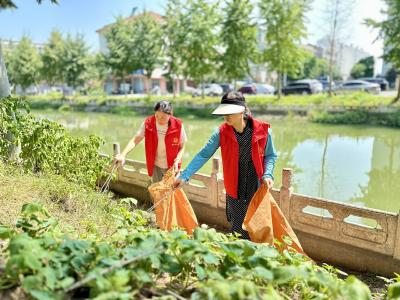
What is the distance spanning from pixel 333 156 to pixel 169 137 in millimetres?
8993

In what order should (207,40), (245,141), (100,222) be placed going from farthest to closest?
(207,40) → (100,222) → (245,141)

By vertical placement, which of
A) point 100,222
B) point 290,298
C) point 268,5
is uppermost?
point 268,5

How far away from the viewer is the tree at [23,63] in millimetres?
36062

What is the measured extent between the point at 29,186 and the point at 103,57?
97.3 ft

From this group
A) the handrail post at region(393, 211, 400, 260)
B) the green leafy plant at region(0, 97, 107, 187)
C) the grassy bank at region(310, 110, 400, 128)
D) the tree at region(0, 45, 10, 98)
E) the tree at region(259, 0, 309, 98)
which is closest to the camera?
the handrail post at region(393, 211, 400, 260)

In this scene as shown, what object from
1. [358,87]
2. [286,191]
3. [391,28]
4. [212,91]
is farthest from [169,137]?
[212,91]

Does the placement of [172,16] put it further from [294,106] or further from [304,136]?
[304,136]

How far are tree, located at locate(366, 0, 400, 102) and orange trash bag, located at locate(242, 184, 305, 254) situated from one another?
19637 millimetres

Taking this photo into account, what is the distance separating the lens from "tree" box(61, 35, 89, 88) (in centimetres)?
3369

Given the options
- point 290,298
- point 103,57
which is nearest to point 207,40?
point 103,57

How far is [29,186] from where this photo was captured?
4.47m

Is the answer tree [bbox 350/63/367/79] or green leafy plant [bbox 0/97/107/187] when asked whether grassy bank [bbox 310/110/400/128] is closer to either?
Result: green leafy plant [bbox 0/97/107/187]

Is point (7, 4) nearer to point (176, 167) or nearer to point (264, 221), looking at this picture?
point (176, 167)

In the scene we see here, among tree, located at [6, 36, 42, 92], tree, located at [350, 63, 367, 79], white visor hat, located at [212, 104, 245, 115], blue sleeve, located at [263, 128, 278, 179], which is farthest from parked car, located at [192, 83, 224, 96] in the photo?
white visor hat, located at [212, 104, 245, 115]
